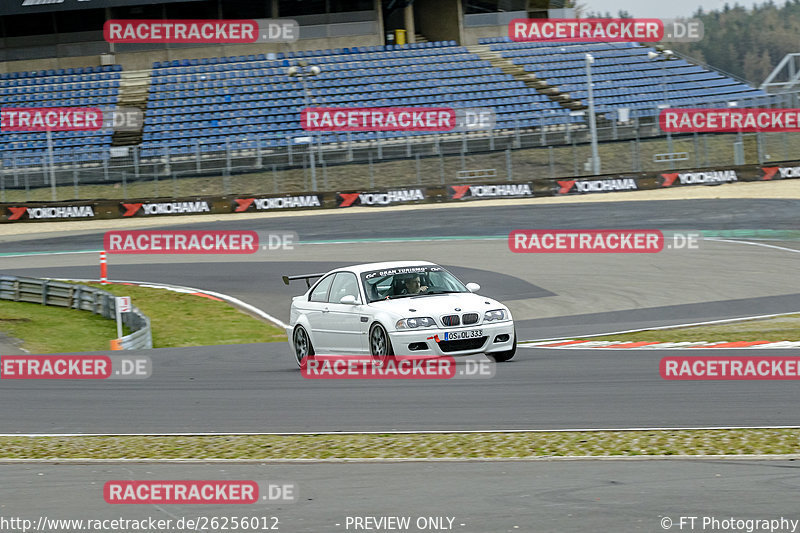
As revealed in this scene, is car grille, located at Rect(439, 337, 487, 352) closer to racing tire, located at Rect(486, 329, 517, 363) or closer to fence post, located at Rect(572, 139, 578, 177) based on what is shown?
racing tire, located at Rect(486, 329, 517, 363)

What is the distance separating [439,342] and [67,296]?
1485cm

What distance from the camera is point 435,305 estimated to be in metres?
11.9

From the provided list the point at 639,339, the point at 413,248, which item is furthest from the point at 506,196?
the point at 639,339

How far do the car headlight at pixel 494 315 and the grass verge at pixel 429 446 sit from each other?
3.67 metres

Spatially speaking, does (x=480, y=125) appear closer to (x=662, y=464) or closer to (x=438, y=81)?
(x=438, y=81)

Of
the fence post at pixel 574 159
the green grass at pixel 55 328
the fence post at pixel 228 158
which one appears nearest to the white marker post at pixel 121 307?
the green grass at pixel 55 328

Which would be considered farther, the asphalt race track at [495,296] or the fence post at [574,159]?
the fence post at [574,159]

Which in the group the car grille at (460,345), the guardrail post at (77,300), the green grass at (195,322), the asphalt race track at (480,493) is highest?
the asphalt race track at (480,493)

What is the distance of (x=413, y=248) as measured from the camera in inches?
1195

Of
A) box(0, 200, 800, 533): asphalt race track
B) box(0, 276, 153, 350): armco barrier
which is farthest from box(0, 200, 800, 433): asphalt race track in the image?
box(0, 276, 153, 350): armco barrier

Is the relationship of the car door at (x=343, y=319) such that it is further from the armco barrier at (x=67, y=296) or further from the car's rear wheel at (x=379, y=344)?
the armco barrier at (x=67, y=296)

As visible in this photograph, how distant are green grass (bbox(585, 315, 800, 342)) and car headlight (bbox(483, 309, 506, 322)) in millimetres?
3611

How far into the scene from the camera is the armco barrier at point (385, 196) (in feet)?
126

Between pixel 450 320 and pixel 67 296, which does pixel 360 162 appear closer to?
pixel 67 296
